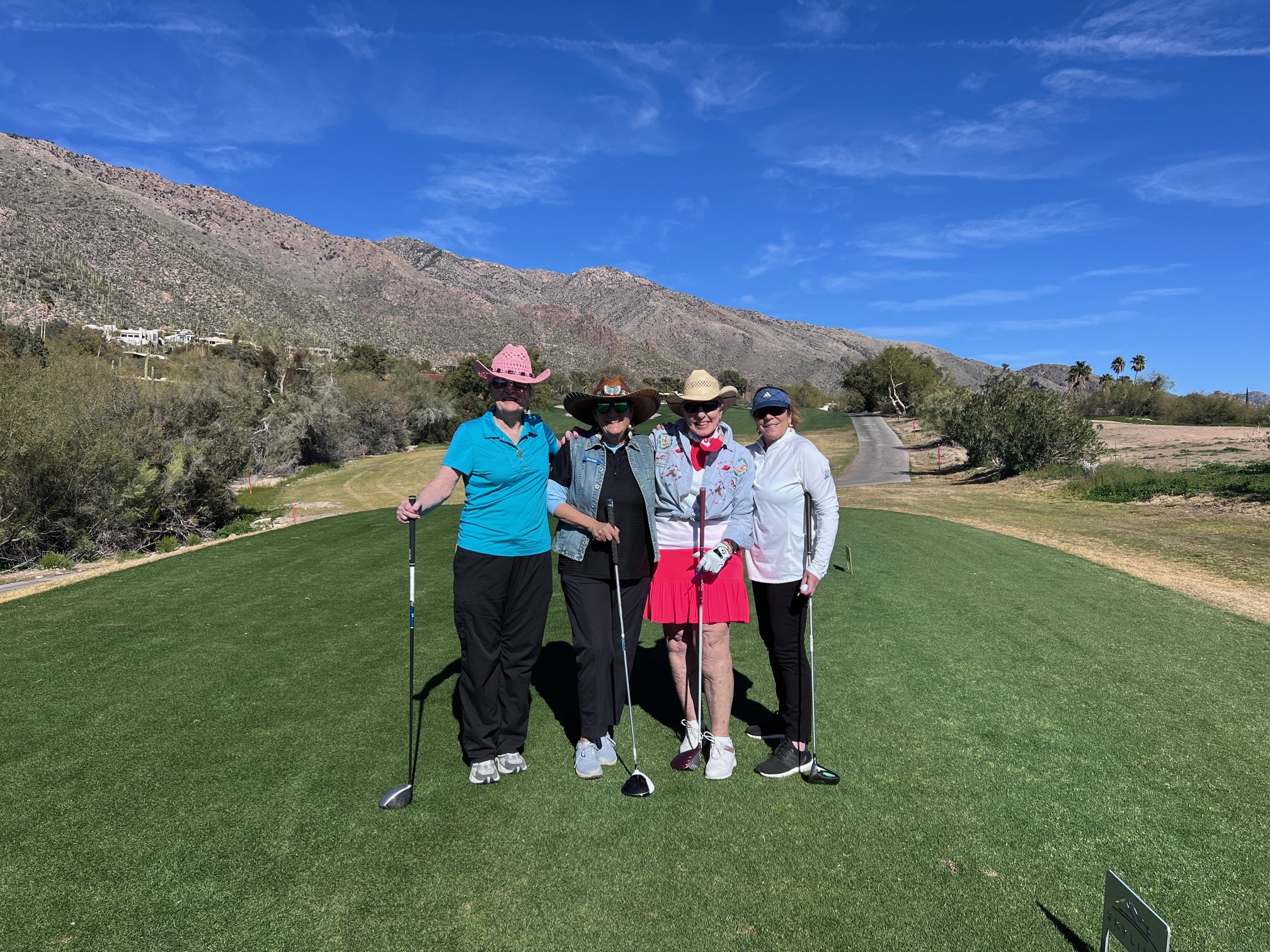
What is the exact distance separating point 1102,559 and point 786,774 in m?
10.6

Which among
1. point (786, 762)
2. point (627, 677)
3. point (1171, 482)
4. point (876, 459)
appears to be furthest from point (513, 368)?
point (876, 459)

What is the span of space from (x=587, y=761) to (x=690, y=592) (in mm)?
1164

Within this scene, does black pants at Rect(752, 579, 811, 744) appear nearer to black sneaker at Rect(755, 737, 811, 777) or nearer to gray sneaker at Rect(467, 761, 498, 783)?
black sneaker at Rect(755, 737, 811, 777)

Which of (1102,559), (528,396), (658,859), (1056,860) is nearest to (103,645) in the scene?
(528,396)

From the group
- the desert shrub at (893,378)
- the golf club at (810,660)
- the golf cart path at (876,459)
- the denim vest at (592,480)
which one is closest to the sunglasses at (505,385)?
the denim vest at (592,480)

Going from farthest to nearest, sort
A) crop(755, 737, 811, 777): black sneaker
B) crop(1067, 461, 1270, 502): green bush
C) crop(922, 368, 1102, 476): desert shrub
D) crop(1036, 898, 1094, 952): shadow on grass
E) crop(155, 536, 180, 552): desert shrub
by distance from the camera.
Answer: crop(922, 368, 1102, 476): desert shrub, crop(1067, 461, 1270, 502): green bush, crop(155, 536, 180, 552): desert shrub, crop(755, 737, 811, 777): black sneaker, crop(1036, 898, 1094, 952): shadow on grass

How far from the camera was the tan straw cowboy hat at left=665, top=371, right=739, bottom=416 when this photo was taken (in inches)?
151

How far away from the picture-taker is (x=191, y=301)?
77625 mm

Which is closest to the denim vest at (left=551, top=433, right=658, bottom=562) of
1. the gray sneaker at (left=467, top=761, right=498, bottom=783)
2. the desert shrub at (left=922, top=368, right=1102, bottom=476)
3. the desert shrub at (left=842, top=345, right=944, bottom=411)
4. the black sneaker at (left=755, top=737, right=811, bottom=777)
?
the gray sneaker at (left=467, top=761, right=498, bottom=783)

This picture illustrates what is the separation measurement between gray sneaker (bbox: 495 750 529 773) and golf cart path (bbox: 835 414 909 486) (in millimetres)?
26158

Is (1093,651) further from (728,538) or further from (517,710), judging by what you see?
(517,710)

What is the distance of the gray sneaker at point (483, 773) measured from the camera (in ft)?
12.6

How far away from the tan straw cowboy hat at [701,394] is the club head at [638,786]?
2057mm

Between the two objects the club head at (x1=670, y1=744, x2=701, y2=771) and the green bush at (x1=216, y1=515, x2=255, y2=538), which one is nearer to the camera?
the club head at (x1=670, y1=744, x2=701, y2=771)
